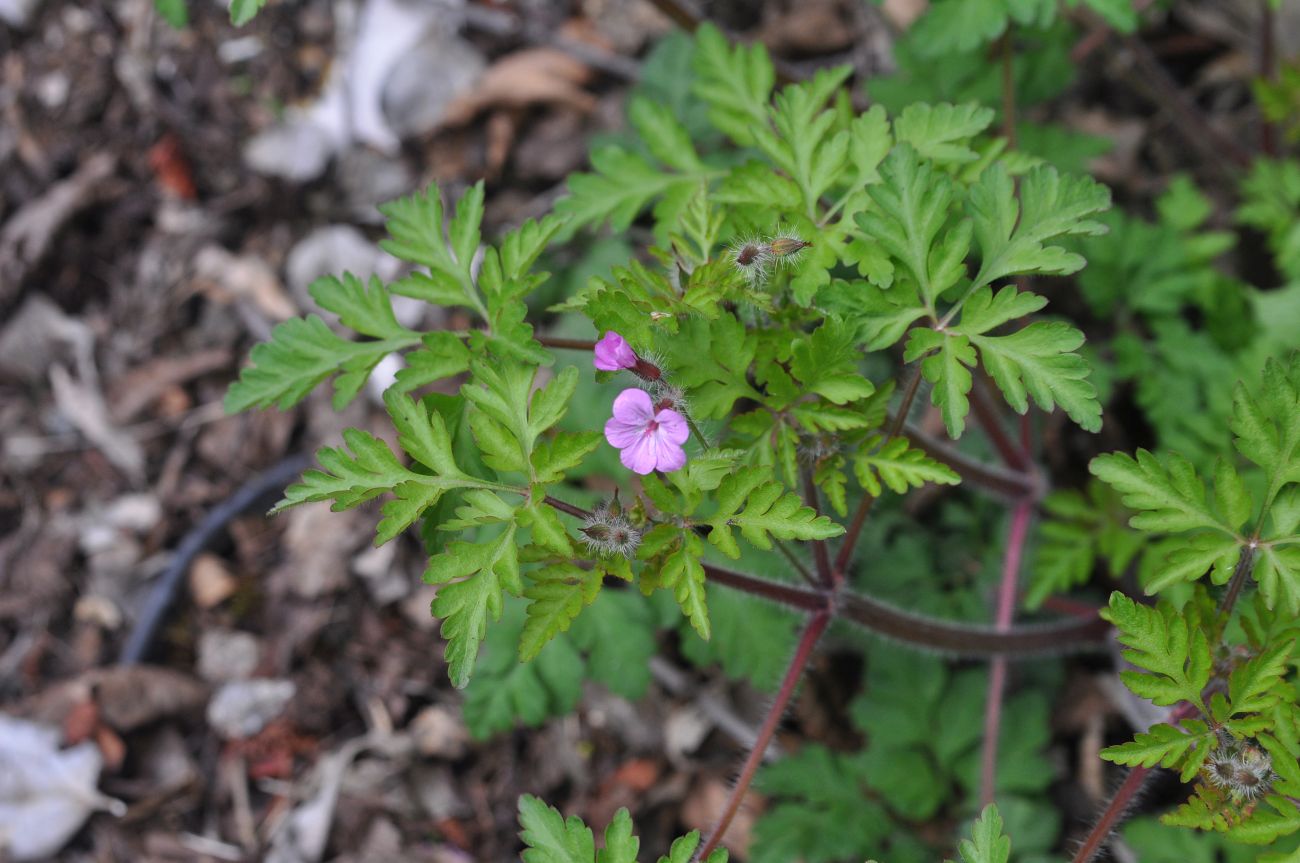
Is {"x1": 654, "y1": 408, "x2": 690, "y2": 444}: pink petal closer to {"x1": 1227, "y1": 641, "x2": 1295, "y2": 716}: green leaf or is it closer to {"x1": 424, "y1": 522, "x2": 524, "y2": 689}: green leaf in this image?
{"x1": 424, "y1": 522, "x2": 524, "y2": 689}: green leaf

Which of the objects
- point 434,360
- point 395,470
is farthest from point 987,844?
point 434,360

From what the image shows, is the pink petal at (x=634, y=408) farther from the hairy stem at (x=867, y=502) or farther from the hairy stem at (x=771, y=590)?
the hairy stem at (x=867, y=502)

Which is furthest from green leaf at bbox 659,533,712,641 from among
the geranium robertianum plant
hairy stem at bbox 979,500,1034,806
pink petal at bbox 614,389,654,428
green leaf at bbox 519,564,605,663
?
hairy stem at bbox 979,500,1034,806

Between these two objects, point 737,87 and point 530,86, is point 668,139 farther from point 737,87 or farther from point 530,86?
point 530,86

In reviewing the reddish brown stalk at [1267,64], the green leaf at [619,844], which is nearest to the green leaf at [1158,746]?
the green leaf at [619,844]

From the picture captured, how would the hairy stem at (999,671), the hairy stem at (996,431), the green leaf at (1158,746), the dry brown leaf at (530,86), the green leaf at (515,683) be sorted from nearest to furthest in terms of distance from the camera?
the green leaf at (1158,746)
the hairy stem at (996,431)
the green leaf at (515,683)
the hairy stem at (999,671)
the dry brown leaf at (530,86)

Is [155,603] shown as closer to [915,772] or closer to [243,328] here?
[243,328]

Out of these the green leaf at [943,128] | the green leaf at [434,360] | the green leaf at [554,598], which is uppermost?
the green leaf at [943,128]
